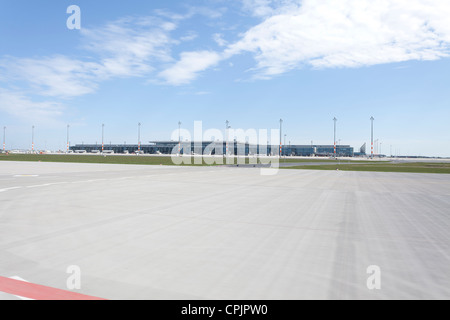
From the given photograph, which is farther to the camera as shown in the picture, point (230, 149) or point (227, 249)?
point (230, 149)

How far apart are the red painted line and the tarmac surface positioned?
0.10 metres

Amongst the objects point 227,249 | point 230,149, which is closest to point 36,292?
point 227,249

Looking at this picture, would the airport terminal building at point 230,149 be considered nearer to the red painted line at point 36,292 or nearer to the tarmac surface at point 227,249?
the tarmac surface at point 227,249

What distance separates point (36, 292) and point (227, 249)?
3096 millimetres

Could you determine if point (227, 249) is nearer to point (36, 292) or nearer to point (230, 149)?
point (36, 292)

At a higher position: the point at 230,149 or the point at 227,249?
the point at 230,149

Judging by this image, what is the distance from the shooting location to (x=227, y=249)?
5906 mm

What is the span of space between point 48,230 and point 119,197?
5.10 meters

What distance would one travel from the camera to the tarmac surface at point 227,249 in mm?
4238

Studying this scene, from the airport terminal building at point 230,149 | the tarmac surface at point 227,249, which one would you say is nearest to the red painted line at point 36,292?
the tarmac surface at point 227,249

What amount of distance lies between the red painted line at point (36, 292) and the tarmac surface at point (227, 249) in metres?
0.10

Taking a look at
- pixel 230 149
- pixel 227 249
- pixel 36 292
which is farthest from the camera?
pixel 230 149

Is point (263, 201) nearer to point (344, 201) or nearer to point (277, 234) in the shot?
point (344, 201)

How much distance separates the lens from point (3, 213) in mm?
9016
